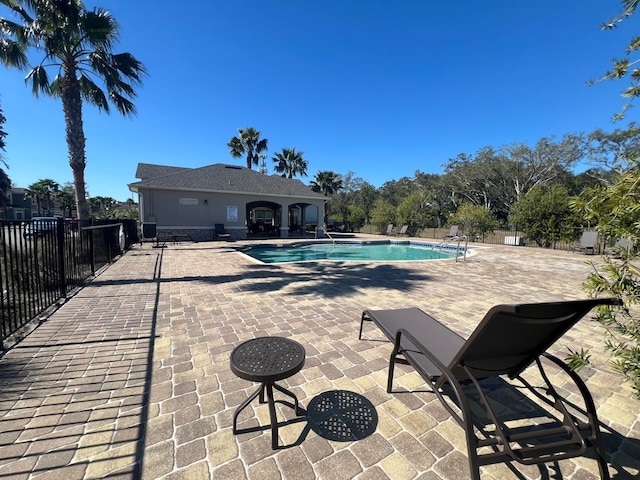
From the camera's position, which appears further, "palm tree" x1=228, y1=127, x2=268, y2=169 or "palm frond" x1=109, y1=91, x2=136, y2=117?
"palm tree" x1=228, y1=127, x2=268, y2=169

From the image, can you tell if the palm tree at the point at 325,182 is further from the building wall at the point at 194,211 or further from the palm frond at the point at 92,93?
the palm frond at the point at 92,93

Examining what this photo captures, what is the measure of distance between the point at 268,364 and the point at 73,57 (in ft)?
40.2

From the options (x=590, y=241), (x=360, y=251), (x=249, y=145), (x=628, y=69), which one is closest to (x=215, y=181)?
(x=360, y=251)

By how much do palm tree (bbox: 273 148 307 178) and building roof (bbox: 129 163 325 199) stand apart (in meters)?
8.20

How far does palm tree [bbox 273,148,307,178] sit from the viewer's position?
3000 cm

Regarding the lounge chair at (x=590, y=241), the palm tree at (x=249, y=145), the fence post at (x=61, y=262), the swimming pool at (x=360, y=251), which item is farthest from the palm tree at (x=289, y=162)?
the fence post at (x=61, y=262)

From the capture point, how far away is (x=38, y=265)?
425 cm

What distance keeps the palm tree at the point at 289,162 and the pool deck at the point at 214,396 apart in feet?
88.3

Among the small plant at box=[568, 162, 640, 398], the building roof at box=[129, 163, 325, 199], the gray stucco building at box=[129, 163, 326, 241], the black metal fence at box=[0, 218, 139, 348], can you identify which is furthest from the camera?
the building roof at box=[129, 163, 325, 199]

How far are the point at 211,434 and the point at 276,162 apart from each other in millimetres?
30610

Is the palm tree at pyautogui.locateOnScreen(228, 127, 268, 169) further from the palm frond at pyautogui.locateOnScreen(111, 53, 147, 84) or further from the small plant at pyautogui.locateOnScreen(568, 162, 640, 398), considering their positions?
the small plant at pyautogui.locateOnScreen(568, 162, 640, 398)

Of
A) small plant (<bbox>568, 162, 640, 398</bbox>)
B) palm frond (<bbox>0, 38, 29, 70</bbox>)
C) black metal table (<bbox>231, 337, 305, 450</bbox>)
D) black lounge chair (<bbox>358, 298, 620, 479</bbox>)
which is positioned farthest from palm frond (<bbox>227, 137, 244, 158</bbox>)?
small plant (<bbox>568, 162, 640, 398</bbox>)

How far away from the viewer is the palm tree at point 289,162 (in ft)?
98.4

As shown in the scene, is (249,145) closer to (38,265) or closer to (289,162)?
(289,162)
